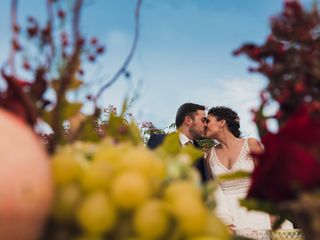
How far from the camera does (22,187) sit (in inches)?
20.2

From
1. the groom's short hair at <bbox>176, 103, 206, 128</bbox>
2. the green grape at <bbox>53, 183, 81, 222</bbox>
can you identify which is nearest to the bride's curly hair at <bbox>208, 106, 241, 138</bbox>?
the groom's short hair at <bbox>176, 103, 206, 128</bbox>

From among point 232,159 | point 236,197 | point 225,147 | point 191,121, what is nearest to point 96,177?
point 236,197

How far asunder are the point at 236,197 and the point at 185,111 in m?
1.03

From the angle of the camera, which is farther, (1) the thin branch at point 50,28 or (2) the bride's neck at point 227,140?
(2) the bride's neck at point 227,140

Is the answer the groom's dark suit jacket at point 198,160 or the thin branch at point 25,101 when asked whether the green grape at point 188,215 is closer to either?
the thin branch at point 25,101

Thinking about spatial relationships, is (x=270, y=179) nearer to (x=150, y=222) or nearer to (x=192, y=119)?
(x=150, y=222)

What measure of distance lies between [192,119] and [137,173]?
134 inches

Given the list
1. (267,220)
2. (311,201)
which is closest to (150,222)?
(311,201)

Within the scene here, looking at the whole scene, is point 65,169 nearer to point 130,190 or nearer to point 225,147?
point 130,190

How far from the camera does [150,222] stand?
0.54m

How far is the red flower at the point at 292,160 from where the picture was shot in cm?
60

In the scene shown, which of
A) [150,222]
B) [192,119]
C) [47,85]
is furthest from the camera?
[192,119]

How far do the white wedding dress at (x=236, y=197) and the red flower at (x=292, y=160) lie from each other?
78.5 inches

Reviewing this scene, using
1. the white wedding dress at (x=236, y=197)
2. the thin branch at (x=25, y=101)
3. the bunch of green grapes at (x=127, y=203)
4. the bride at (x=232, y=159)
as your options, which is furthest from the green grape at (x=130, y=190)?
the bride at (x=232, y=159)
